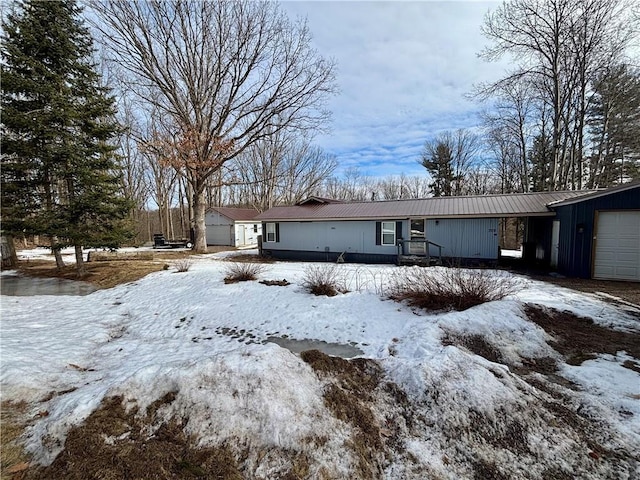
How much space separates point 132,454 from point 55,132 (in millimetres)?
11313

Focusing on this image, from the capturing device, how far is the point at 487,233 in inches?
486

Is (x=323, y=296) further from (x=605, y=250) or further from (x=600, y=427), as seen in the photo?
(x=605, y=250)

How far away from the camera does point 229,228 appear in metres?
23.9

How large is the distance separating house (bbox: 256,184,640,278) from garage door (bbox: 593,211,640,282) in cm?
4

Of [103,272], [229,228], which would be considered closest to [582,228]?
[103,272]

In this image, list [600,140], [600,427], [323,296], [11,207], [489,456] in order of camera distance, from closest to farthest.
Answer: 1. [489,456]
2. [600,427]
3. [323,296]
4. [11,207]
5. [600,140]

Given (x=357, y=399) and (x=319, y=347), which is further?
(x=319, y=347)

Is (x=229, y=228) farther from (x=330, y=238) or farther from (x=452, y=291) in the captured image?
(x=452, y=291)

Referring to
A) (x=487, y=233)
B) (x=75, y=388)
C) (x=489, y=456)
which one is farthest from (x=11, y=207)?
(x=487, y=233)

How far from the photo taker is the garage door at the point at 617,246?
346 inches

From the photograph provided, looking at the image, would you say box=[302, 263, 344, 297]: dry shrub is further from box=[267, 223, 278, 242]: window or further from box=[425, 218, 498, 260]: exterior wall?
box=[267, 223, 278, 242]: window

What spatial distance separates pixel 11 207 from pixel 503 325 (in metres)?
15.3

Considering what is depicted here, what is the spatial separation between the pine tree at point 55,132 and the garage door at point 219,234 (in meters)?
13.2

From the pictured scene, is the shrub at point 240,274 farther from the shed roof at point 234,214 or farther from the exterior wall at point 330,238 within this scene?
the shed roof at point 234,214
